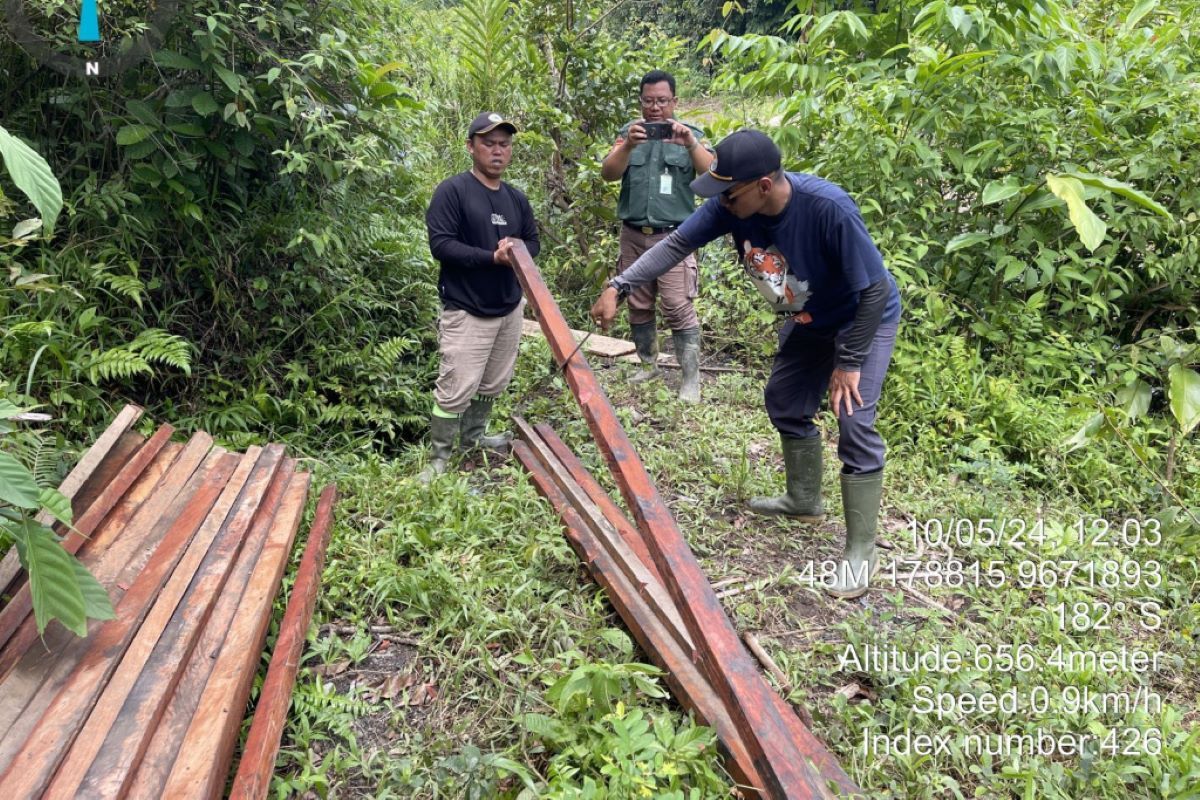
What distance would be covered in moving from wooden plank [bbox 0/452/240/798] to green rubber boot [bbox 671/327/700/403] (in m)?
3.21

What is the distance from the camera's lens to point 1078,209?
3.47 m

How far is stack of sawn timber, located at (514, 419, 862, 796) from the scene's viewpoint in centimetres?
221

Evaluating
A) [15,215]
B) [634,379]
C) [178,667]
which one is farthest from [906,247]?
[15,215]

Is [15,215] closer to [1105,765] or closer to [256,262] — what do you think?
[256,262]

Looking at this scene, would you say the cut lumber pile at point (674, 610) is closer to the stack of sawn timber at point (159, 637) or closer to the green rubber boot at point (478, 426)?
the green rubber boot at point (478, 426)

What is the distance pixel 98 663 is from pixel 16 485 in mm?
636

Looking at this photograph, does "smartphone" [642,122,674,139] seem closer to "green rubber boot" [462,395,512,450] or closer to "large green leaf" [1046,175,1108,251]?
"green rubber boot" [462,395,512,450]

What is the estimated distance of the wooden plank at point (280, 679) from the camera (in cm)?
204

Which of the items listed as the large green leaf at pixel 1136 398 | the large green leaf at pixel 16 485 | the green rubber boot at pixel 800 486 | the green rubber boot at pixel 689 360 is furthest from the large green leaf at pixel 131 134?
the large green leaf at pixel 1136 398

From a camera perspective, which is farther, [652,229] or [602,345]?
[602,345]

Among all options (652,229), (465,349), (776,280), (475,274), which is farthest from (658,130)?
(776,280)

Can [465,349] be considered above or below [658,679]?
above

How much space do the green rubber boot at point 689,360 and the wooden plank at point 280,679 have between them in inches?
112

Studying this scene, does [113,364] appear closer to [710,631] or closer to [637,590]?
[637,590]
